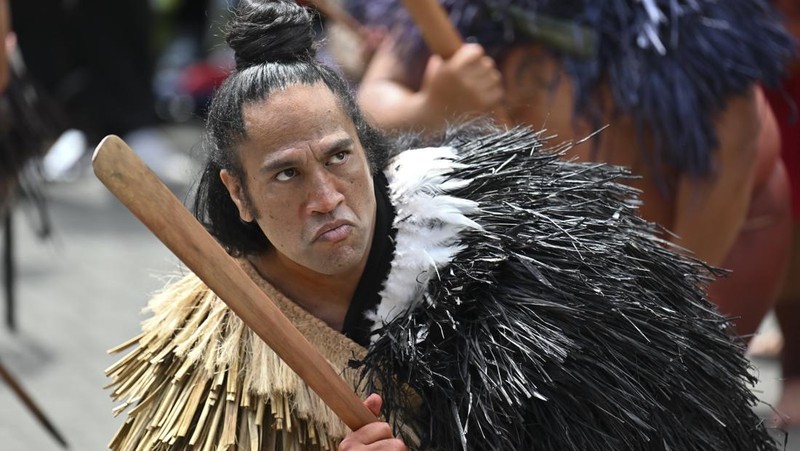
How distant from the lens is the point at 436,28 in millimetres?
3240

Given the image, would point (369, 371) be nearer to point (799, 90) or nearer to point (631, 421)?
point (631, 421)

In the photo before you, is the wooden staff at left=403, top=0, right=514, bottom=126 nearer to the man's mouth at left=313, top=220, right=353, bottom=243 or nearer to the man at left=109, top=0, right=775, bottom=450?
the man at left=109, top=0, right=775, bottom=450

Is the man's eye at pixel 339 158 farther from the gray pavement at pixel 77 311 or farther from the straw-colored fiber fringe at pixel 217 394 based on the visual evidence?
the gray pavement at pixel 77 311

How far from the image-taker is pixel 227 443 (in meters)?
2.30

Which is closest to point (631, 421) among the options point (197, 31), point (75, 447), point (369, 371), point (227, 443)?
point (369, 371)

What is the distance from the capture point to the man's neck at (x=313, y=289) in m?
2.47

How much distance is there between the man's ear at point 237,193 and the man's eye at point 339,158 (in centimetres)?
17

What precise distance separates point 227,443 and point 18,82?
2701 mm

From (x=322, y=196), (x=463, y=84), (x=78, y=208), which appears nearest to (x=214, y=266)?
(x=322, y=196)

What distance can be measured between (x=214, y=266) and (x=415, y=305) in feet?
1.32

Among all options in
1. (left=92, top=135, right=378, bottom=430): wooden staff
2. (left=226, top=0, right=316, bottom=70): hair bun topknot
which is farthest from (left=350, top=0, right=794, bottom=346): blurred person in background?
(left=92, top=135, right=378, bottom=430): wooden staff

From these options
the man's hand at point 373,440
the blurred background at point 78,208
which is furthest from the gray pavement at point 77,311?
the man's hand at point 373,440

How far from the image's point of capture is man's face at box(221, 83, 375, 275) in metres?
2.29

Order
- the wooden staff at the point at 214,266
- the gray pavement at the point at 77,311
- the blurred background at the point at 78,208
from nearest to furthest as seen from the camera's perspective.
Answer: the wooden staff at the point at 214,266 → the gray pavement at the point at 77,311 → the blurred background at the point at 78,208
